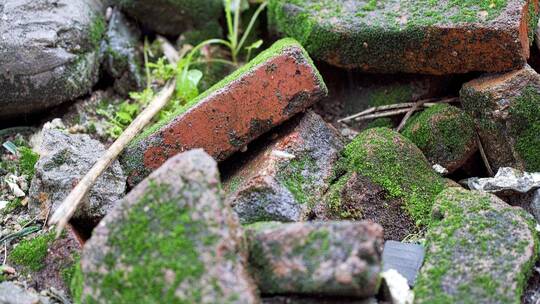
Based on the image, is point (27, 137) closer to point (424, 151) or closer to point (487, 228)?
point (424, 151)

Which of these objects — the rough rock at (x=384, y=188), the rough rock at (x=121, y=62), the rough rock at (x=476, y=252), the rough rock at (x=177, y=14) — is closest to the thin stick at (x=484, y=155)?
the rough rock at (x=384, y=188)

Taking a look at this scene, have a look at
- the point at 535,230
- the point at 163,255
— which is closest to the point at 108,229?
the point at 163,255

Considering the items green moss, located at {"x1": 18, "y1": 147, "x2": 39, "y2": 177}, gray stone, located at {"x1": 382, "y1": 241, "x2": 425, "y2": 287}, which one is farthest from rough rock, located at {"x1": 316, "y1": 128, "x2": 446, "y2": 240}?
green moss, located at {"x1": 18, "y1": 147, "x2": 39, "y2": 177}

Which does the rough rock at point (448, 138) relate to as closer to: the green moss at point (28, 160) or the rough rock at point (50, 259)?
the rough rock at point (50, 259)

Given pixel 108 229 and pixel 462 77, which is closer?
pixel 108 229

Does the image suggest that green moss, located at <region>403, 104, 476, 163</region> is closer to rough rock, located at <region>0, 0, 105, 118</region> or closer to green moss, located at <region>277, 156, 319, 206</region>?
green moss, located at <region>277, 156, 319, 206</region>

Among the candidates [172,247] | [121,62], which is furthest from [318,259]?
[121,62]
